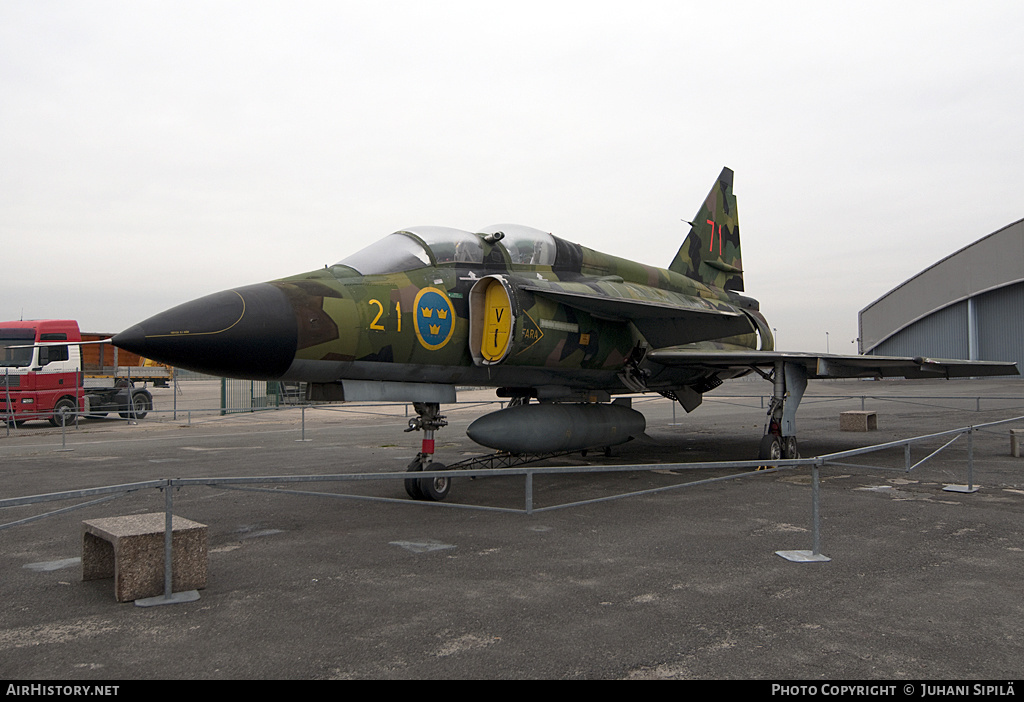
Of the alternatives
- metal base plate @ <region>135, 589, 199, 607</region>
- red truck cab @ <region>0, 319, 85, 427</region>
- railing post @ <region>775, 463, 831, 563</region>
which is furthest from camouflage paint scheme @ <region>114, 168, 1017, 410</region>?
red truck cab @ <region>0, 319, 85, 427</region>

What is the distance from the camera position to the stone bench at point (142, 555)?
4.41 metres

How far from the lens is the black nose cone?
561cm

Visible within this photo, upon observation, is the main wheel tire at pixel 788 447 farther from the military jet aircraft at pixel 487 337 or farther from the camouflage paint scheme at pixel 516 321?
the camouflage paint scheme at pixel 516 321

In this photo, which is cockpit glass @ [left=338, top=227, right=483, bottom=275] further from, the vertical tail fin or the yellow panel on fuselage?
the vertical tail fin

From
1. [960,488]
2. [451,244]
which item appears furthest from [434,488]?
[960,488]

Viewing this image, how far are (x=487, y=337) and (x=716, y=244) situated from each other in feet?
27.8

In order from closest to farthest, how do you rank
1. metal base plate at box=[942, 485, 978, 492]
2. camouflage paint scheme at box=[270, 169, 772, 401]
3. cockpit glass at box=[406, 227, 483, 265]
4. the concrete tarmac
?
the concrete tarmac, camouflage paint scheme at box=[270, 169, 772, 401], cockpit glass at box=[406, 227, 483, 265], metal base plate at box=[942, 485, 978, 492]

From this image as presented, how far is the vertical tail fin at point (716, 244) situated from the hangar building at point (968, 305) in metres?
37.0

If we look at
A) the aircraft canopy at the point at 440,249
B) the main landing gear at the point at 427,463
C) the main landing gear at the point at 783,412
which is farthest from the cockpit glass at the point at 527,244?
the main landing gear at the point at 783,412

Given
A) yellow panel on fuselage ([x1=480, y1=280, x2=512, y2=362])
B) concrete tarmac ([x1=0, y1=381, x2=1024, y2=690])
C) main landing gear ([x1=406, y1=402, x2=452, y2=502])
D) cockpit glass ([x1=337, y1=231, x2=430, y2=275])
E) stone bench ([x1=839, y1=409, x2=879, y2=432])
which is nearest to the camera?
concrete tarmac ([x1=0, y1=381, x2=1024, y2=690])

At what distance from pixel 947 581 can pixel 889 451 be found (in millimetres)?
9417

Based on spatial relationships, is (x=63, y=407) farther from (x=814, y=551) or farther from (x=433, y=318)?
(x=814, y=551)

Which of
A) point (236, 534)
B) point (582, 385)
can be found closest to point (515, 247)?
point (582, 385)

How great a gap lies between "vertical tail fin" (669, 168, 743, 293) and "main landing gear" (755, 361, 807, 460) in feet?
12.4
